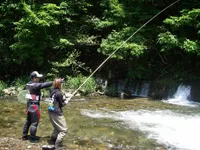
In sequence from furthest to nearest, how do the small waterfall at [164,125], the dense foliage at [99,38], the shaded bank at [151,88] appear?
the shaded bank at [151,88] → the dense foliage at [99,38] → the small waterfall at [164,125]

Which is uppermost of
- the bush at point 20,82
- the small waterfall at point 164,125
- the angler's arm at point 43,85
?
the angler's arm at point 43,85

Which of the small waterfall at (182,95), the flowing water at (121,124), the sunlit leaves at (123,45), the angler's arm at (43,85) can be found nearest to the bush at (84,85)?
the sunlit leaves at (123,45)

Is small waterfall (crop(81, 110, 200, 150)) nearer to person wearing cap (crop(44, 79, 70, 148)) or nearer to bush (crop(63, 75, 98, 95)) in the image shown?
person wearing cap (crop(44, 79, 70, 148))

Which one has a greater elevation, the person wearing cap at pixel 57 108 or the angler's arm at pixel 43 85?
the angler's arm at pixel 43 85

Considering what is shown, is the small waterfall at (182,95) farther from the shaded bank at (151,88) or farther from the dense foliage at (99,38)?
the dense foliage at (99,38)

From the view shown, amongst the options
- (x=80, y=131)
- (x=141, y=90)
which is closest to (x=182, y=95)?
(x=141, y=90)

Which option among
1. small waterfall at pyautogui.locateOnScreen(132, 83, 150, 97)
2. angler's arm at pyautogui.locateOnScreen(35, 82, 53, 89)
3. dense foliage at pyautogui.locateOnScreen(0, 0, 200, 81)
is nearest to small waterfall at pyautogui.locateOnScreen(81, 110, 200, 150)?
angler's arm at pyautogui.locateOnScreen(35, 82, 53, 89)

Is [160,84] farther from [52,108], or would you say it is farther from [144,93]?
[52,108]

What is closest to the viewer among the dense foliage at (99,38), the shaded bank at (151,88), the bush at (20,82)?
the dense foliage at (99,38)

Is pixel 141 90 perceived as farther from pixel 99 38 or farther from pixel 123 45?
pixel 99 38

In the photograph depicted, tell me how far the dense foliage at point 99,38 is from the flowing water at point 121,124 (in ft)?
11.0

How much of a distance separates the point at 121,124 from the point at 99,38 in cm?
1095

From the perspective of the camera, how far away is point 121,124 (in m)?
10.1

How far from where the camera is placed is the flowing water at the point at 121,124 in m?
8.19
